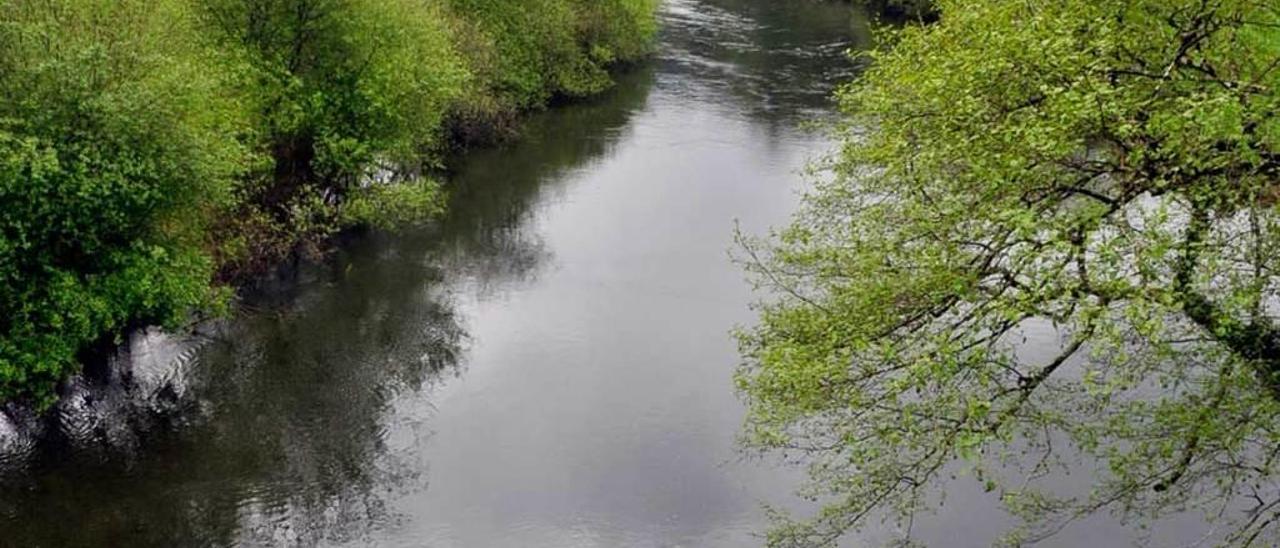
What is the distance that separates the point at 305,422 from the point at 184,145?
586 cm

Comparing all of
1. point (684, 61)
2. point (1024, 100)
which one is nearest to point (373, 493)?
point (1024, 100)

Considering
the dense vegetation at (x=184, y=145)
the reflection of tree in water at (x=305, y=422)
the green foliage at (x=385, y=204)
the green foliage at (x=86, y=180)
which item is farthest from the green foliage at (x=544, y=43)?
the green foliage at (x=86, y=180)

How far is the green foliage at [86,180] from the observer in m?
17.5

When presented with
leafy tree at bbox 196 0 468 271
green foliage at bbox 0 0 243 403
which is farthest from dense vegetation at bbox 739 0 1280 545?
leafy tree at bbox 196 0 468 271

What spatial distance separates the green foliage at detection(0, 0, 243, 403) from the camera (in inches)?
690

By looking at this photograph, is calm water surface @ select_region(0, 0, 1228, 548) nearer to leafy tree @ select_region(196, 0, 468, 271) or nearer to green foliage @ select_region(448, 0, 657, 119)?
leafy tree @ select_region(196, 0, 468, 271)

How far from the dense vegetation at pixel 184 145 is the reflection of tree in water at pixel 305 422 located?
1.52 metres

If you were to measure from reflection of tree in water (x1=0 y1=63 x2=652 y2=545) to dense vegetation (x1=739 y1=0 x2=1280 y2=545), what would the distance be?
366 inches

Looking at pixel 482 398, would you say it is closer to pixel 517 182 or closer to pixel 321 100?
pixel 321 100

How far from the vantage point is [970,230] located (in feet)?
37.7

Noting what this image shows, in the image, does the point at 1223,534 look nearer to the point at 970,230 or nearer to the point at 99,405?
the point at 970,230

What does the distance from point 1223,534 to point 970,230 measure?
10.5 m

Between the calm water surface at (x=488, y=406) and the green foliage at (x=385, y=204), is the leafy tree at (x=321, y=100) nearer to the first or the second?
the green foliage at (x=385, y=204)

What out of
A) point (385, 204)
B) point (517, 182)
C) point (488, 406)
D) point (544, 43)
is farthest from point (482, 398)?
point (544, 43)
